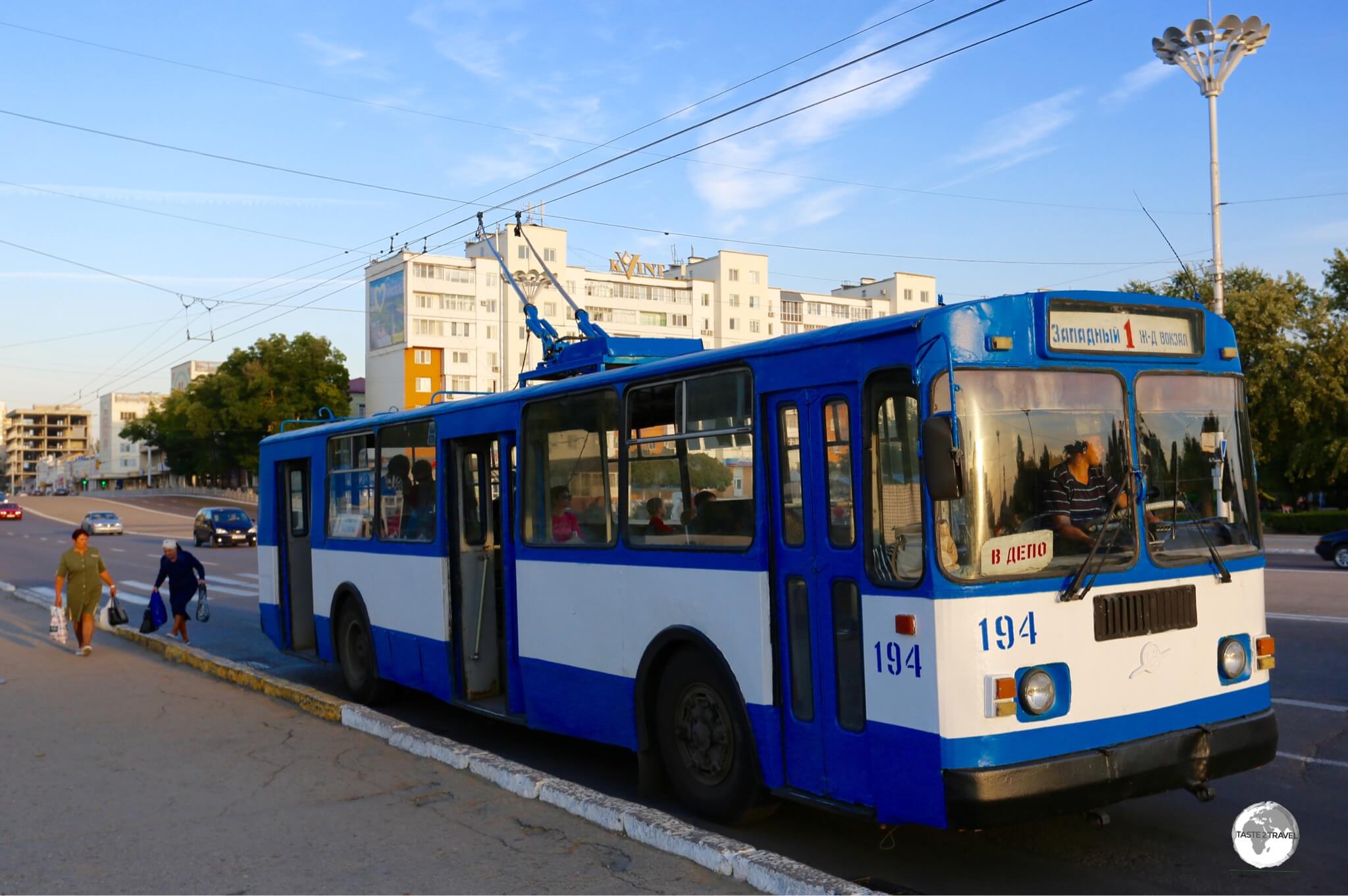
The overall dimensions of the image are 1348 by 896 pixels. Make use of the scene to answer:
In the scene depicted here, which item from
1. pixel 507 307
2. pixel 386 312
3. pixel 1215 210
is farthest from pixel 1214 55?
pixel 386 312

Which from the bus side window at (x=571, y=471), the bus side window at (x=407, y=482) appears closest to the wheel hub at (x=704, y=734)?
the bus side window at (x=571, y=471)

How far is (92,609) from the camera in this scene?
14.4 meters

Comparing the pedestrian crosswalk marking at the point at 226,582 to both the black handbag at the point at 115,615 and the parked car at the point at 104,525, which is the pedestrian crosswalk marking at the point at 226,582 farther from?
the parked car at the point at 104,525

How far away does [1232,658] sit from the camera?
5953 millimetres

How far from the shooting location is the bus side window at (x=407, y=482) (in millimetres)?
9906

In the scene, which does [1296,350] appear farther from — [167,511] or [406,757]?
[167,511]

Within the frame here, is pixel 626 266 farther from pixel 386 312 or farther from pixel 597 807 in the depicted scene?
pixel 597 807

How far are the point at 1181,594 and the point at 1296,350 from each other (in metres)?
41.2

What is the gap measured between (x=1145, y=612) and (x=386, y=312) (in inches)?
4112

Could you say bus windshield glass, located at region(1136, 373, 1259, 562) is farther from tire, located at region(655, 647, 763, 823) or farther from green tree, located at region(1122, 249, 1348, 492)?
green tree, located at region(1122, 249, 1348, 492)

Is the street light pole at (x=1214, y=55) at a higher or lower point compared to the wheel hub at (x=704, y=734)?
higher

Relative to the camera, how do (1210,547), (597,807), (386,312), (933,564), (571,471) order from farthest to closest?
1. (386,312)
2. (571,471)
3. (597,807)
4. (1210,547)
5. (933,564)

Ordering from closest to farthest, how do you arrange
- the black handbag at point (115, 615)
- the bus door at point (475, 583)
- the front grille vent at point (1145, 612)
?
1. the front grille vent at point (1145, 612)
2. the bus door at point (475, 583)
3. the black handbag at point (115, 615)

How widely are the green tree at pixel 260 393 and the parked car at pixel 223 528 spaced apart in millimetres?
49423
